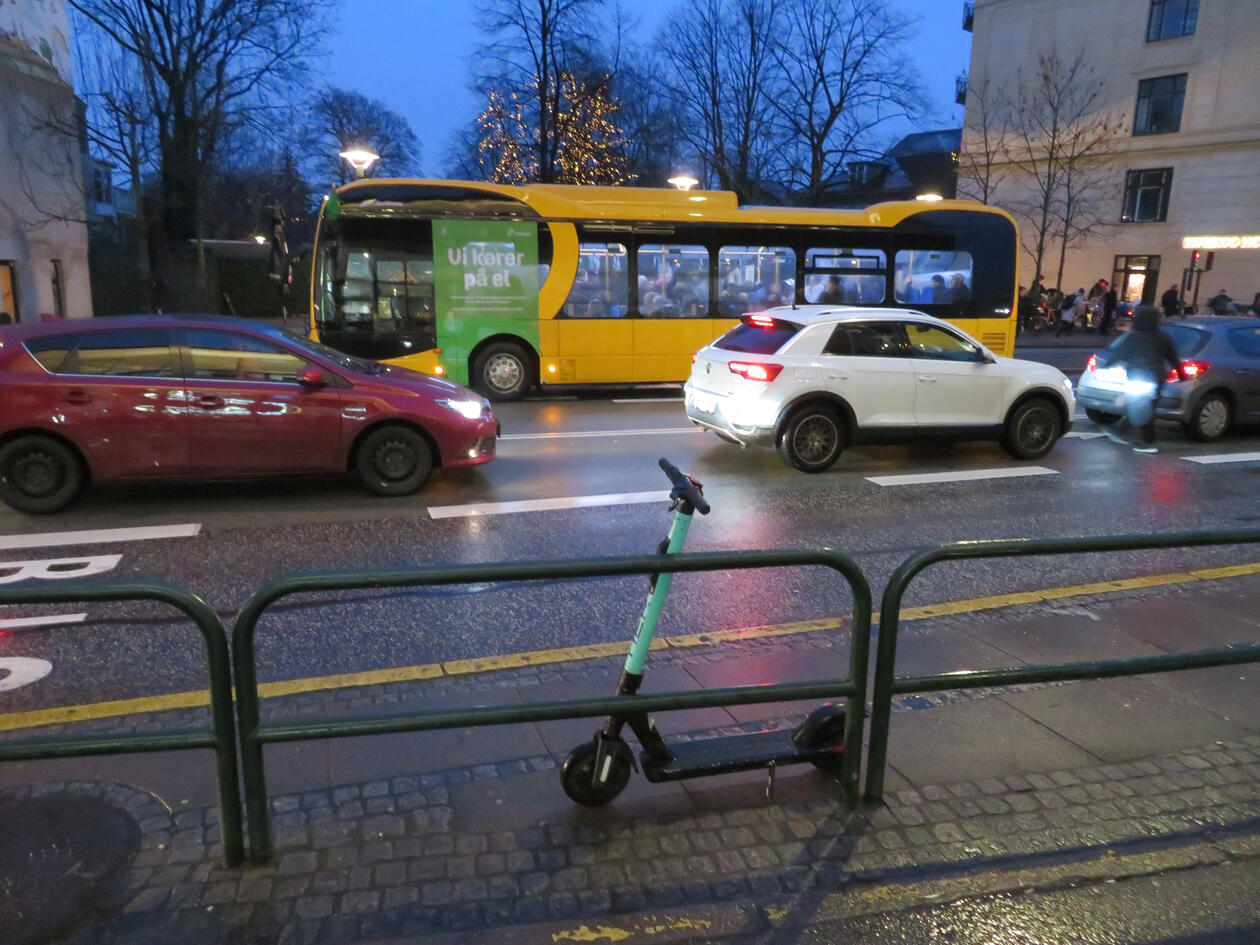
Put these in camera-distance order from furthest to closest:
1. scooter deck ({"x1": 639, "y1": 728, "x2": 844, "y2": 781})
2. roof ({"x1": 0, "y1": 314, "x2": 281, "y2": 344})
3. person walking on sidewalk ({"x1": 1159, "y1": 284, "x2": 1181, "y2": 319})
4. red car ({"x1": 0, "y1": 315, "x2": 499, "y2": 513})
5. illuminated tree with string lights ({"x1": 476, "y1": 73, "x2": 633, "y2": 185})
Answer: illuminated tree with string lights ({"x1": 476, "y1": 73, "x2": 633, "y2": 185}) < person walking on sidewalk ({"x1": 1159, "y1": 284, "x2": 1181, "y2": 319}) < roof ({"x1": 0, "y1": 314, "x2": 281, "y2": 344}) < red car ({"x1": 0, "y1": 315, "x2": 499, "y2": 513}) < scooter deck ({"x1": 639, "y1": 728, "x2": 844, "y2": 781})

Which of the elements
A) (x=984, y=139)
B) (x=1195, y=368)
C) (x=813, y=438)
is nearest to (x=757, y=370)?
(x=813, y=438)

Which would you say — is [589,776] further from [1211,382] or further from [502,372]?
[502,372]

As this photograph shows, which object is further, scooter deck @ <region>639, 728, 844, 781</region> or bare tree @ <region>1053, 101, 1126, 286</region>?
bare tree @ <region>1053, 101, 1126, 286</region>

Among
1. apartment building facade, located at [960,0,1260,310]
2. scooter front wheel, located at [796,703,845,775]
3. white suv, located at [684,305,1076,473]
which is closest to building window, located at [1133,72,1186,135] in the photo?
apartment building facade, located at [960,0,1260,310]

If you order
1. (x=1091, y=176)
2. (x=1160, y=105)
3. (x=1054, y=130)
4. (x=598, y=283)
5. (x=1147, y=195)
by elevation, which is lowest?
(x=598, y=283)

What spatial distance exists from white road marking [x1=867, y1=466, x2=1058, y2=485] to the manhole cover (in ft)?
24.6

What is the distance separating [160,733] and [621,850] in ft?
4.91

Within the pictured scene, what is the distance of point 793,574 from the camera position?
6387 mm

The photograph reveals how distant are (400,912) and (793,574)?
4076 mm

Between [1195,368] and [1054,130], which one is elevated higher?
[1054,130]

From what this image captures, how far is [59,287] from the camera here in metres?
26.5

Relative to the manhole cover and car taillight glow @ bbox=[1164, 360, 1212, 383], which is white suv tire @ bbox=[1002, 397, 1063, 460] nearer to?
car taillight glow @ bbox=[1164, 360, 1212, 383]

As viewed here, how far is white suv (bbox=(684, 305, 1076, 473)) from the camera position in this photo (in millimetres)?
9414

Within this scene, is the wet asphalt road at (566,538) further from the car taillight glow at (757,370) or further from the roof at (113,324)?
the roof at (113,324)
